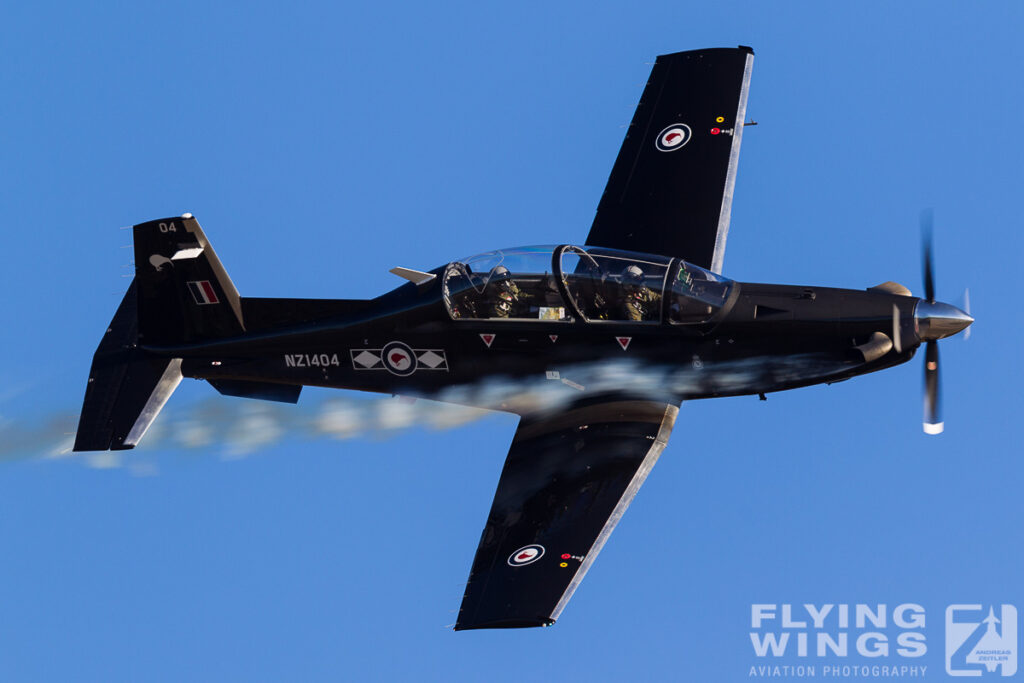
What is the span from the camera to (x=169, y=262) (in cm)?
2495

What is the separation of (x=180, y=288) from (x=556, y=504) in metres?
6.30

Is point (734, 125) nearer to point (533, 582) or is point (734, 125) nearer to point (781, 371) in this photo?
point (781, 371)

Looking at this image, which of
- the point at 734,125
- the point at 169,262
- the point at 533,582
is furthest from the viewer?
the point at 734,125

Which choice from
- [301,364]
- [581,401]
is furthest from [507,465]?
[301,364]

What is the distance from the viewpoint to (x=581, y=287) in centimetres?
2344

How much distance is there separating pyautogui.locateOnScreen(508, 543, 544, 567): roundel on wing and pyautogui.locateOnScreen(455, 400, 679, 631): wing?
0.04ft

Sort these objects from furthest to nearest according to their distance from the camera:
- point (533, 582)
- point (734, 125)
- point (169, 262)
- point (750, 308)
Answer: point (734, 125)
point (169, 262)
point (750, 308)
point (533, 582)

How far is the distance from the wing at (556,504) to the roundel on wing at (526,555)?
0.01 m

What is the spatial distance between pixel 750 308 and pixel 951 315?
2.52m

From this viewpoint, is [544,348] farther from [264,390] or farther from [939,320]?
[939,320]

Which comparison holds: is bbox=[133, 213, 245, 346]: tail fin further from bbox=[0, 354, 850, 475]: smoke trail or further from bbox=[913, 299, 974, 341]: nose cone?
bbox=[913, 299, 974, 341]: nose cone

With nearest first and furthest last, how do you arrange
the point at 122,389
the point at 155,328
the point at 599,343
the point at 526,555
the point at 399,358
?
the point at 526,555
the point at 599,343
the point at 399,358
the point at 122,389
the point at 155,328

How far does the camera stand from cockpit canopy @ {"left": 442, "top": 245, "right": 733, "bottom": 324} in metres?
23.3

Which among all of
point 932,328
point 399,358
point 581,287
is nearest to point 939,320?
point 932,328
